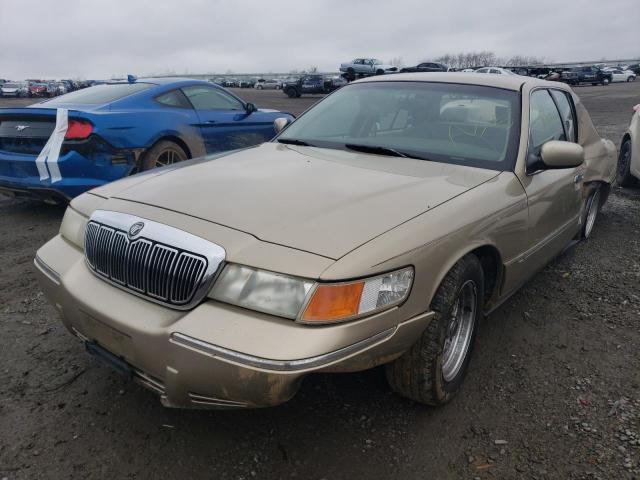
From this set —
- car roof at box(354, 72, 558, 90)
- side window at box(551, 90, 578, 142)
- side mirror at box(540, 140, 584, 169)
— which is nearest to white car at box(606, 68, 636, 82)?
side window at box(551, 90, 578, 142)

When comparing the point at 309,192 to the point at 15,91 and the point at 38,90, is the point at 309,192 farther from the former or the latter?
the point at 38,90

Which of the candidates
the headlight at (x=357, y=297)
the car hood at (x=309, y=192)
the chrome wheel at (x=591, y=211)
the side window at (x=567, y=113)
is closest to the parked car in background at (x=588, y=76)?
the chrome wheel at (x=591, y=211)

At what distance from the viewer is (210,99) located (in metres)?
6.28

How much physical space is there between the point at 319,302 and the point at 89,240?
1.20 m

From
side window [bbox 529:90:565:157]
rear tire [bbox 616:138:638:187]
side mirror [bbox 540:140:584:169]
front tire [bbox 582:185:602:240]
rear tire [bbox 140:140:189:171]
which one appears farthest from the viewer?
rear tire [bbox 616:138:638:187]

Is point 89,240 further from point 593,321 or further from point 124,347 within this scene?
point 593,321

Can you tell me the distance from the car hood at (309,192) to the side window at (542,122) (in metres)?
0.60

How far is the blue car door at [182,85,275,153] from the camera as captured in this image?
6.04m

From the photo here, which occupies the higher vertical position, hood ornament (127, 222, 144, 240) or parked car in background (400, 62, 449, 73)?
parked car in background (400, 62, 449, 73)

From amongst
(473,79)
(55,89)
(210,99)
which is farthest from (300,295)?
(55,89)

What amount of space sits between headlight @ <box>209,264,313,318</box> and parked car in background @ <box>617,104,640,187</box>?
21.1 feet

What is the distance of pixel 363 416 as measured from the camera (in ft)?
7.79

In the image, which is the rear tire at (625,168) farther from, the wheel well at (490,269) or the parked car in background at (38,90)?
the parked car in background at (38,90)

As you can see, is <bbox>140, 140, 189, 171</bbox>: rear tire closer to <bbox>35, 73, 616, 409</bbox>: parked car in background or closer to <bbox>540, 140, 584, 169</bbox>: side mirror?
<bbox>35, 73, 616, 409</bbox>: parked car in background
